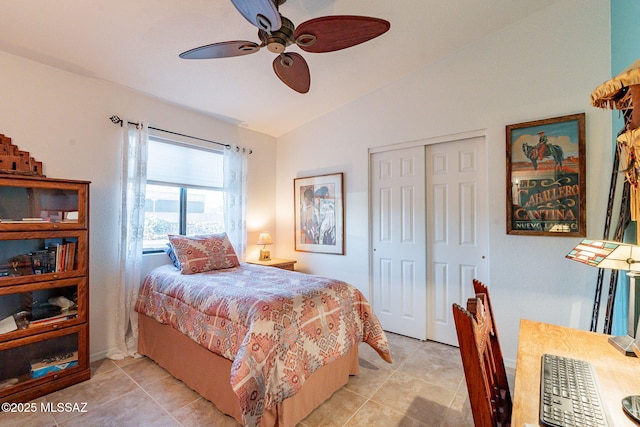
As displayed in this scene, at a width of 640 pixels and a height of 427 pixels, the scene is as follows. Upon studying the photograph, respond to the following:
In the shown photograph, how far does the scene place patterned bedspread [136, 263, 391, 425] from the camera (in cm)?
154

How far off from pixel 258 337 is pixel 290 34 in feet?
5.57

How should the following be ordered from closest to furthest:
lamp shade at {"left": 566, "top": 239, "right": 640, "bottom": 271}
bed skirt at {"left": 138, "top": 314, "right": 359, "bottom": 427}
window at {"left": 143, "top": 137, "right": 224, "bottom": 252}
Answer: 1. lamp shade at {"left": 566, "top": 239, "right": 640, "bottom": 271}
2. bed skirt at {"left": 138, "top": 314, "right": 359, "bottom": 427}
3. window at {"left": 143, "top": 137, "right": 224, "bottom": 252}

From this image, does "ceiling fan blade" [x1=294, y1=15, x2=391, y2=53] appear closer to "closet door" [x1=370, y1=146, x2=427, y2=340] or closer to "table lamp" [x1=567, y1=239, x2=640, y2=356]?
"table lamp" [x1=567, y1=239, x2=640, y2=356]

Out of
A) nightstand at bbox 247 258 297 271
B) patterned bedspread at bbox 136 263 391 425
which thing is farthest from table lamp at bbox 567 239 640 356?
nightstand at bbox 247 258 297 271

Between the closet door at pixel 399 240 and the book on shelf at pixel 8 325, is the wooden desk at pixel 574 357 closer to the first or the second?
the closet door at pixel 399 240

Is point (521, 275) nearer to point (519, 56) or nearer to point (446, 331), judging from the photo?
point (446, 331)

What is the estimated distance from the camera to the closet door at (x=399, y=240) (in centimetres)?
302

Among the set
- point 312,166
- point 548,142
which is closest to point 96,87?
point 312,166

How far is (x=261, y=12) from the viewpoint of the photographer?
1.30m

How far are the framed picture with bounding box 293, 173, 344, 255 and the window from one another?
3.42ft

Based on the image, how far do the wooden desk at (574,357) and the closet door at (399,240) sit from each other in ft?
5.09

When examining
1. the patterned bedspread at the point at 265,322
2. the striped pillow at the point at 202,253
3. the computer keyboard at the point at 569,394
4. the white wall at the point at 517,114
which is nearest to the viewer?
the computer keyboard at the point at 569,394

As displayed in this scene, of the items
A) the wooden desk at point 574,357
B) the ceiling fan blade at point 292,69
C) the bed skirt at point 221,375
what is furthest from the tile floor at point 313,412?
the ceiling fan blade at point 292,69

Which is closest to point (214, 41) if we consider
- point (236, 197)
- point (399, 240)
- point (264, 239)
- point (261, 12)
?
point (261, 12)
